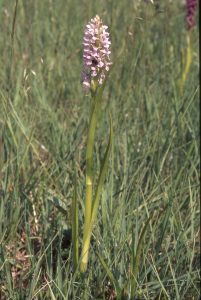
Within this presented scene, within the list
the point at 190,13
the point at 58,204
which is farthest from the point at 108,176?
the point at 190,13

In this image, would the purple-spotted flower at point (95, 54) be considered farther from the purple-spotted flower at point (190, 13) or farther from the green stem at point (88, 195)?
the purple-spotted flower at point (190, 13)

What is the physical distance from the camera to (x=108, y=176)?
1.92 meters

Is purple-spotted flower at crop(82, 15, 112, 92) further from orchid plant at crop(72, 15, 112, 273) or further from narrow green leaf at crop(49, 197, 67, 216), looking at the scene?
narrow green leaf at crop(49, 197, 67, 216)

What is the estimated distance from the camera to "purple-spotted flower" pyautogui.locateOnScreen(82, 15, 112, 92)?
1.40 meters

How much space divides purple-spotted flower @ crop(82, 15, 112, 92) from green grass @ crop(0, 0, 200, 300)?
0.25 metres

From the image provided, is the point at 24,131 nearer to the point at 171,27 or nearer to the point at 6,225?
the point at 6,225

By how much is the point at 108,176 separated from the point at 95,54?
0.59 meters

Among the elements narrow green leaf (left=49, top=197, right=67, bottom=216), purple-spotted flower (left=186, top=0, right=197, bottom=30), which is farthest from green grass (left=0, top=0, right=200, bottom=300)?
purple-spotted flower (left=186, top=0, right=197, bottom=30)

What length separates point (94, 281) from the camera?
5.19 ft

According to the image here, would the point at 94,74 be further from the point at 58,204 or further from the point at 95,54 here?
the point at 58,204

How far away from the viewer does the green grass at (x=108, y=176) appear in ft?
5.10

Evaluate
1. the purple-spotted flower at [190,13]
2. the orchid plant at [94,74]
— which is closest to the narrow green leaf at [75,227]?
the orchid plant at [94,74]

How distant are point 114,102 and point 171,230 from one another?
72 centimetres

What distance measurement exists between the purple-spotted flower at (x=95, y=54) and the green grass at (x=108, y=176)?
25 centimetres
